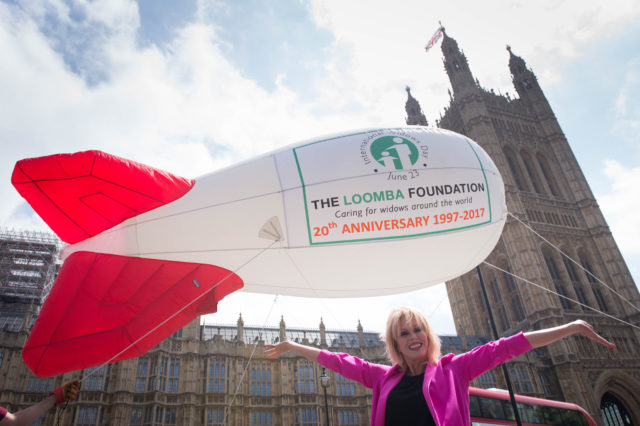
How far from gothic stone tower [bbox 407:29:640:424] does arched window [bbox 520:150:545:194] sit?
12cm

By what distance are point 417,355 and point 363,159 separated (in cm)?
367

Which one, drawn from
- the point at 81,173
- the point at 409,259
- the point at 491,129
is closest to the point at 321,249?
the point at 409,259

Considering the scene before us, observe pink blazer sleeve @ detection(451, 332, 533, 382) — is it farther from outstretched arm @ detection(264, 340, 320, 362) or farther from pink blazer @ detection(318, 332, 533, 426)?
outstretched arm @ detection(264, 340, 320, 362)

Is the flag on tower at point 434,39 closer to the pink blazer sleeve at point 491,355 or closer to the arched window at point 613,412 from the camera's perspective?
the arched window at point 613,412

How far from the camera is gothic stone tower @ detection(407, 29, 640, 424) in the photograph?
36.4 meters

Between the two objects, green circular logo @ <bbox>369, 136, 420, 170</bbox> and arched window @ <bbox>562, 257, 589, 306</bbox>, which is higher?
arched window @ <bbox>562, 257, 589, 306</bbox>

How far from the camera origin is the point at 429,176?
20.3 ft

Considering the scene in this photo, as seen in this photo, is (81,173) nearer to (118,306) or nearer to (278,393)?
(118,306)

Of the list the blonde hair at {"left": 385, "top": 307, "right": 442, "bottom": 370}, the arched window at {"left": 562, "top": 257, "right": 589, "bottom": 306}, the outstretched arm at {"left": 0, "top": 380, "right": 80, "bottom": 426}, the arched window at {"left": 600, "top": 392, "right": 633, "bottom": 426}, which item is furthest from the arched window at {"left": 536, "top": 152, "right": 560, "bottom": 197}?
the outstretched arm at {"left": 0, "top": 380, "right": 80, "bottom": 426}

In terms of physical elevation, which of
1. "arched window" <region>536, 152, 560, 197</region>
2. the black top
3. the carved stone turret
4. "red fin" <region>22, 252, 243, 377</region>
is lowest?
the black top

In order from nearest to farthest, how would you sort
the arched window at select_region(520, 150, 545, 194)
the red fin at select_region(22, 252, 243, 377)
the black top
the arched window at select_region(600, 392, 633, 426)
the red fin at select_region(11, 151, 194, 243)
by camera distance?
the black top < the red fin at select_region(11, 151, 194, 243) < the red fin at select_region(22, 252, 243, 377) < the arched window at select_region(600, 392, 633, 426) < the arched window at select_region(520, 150, 545, 194)

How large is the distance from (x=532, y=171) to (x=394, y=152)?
178 feet

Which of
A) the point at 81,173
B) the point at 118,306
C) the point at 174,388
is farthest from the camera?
the point at 174,388

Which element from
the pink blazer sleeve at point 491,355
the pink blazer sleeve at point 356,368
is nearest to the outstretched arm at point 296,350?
the pink blazer sleeve at point 356,368
